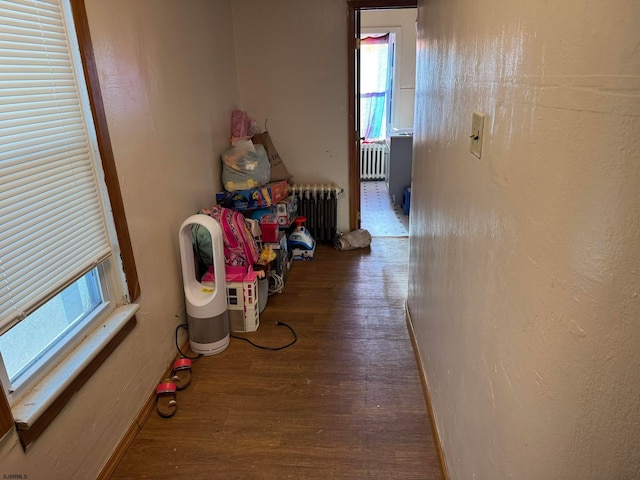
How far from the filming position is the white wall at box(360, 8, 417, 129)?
5.61m

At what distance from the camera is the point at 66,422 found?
1.50 m

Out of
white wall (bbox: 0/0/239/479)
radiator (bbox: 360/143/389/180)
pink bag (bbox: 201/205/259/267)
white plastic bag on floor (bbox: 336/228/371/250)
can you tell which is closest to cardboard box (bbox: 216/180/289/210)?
white wall (bbox: 0/0/239/479)

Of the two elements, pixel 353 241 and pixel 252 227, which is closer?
pixel 252 227

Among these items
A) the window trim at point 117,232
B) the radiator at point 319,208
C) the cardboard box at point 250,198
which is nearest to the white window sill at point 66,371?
the window trim at point 117,232

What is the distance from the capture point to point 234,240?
269cm

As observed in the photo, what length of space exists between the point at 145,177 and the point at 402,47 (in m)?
4.71

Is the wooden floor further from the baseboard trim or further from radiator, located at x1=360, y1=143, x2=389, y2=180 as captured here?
radiator, located at x1=360, y1=143, x2=389, y2=180

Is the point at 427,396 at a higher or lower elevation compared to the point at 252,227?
lower

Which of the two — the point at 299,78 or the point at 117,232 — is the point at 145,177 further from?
the point at 299,78

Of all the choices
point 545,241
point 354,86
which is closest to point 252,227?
point 354,86

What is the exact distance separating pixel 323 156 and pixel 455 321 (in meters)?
2.71

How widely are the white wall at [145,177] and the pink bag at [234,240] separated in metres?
0.19

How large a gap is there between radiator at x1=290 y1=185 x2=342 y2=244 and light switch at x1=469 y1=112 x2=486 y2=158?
8.87ft

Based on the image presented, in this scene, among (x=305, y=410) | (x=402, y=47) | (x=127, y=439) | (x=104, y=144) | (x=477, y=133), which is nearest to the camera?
(x=477, y=133)
